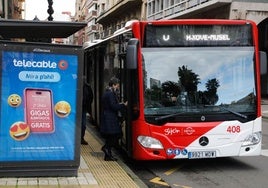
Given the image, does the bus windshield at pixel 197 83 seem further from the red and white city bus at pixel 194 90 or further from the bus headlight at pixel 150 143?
the bus headlight at pixel 150 143

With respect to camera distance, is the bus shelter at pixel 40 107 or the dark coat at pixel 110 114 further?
the dark coat at pixel 110 114

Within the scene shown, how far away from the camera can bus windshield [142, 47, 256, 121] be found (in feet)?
30.5

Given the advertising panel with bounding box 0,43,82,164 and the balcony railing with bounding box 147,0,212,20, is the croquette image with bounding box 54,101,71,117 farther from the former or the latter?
the balcony railing with bounding box 147,0,212,20

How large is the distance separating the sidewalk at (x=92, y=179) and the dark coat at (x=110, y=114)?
63 centimetres

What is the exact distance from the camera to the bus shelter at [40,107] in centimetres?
745

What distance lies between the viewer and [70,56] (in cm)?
769

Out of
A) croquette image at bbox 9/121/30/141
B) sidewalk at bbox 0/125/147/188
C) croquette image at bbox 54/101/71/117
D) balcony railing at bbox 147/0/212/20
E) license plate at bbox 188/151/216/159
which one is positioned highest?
balcony railing at bbox 147/0/212/20

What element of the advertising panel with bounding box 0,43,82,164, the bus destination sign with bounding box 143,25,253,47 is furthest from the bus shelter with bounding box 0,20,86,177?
the bus destination sign with bounding box 143,25,253,47

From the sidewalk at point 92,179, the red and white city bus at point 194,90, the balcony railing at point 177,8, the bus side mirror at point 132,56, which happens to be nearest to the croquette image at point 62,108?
the sidewalk at point 92,179

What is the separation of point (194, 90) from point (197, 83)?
0.47 feet

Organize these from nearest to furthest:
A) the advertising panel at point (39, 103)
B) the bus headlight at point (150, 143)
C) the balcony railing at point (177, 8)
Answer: the advertising panel at point (39, 103)
the bus headlight at point (150, 143)
the balcony railing at point (177, 8)

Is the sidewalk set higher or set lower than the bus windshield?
lower

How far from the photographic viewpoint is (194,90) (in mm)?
9375

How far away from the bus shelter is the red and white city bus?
68.4 inches
